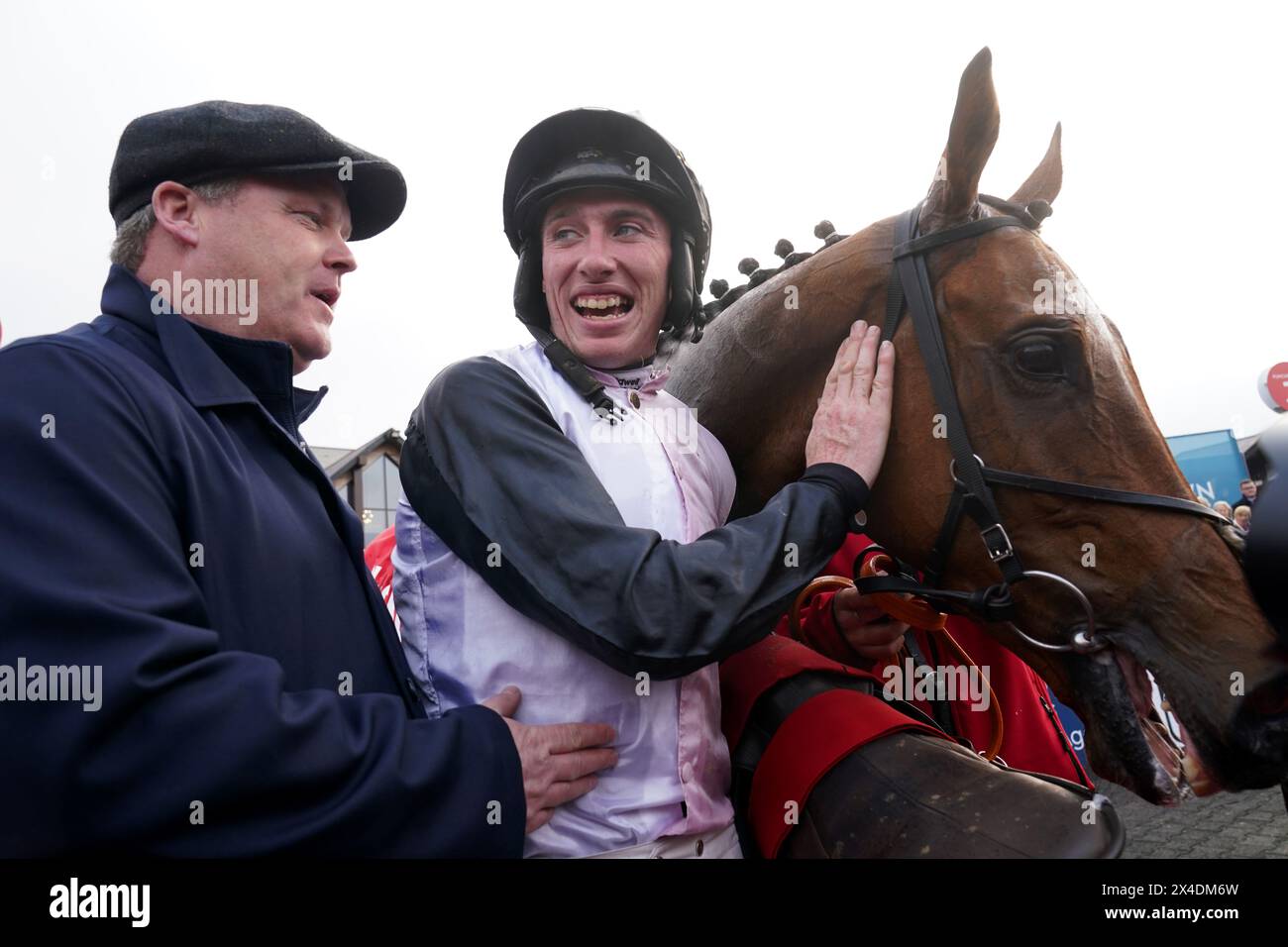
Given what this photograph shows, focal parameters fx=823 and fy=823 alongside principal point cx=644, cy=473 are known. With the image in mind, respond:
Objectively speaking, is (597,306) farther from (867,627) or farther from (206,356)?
(867,627)

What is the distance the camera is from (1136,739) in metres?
1.96

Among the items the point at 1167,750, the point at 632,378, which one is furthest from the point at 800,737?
the point at 632,378

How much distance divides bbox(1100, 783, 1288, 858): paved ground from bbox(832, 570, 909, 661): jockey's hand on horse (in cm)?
474

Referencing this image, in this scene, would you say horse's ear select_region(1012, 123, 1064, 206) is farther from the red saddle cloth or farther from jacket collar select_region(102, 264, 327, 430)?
jacket collar select_region(102, 264, 327, 430)

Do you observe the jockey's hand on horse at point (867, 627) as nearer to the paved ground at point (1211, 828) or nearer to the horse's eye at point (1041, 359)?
the horse's eye at point (1041, 359)

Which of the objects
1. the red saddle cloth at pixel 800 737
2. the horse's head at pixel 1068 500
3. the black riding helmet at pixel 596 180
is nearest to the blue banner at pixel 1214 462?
the horse's head at pixel 1068 500

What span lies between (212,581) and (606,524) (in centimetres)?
76

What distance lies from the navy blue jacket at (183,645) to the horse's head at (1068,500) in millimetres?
1378

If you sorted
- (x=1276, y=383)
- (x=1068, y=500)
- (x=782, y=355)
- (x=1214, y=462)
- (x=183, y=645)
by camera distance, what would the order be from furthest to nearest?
1. (x=1276, y=383)
2. (x=1214, y=462)
3. (x=782, y=355)
4. (x=1068, y=500)
5. (x=183, y=645)

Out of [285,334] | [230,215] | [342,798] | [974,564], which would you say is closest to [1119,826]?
[974,564]

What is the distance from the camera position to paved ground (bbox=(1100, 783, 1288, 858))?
636 cm

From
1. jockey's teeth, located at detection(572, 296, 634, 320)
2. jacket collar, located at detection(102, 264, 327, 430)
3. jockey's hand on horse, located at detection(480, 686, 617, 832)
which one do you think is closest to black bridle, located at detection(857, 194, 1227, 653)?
jockey's teeth, located at detection(572, 296, 634, 320)
